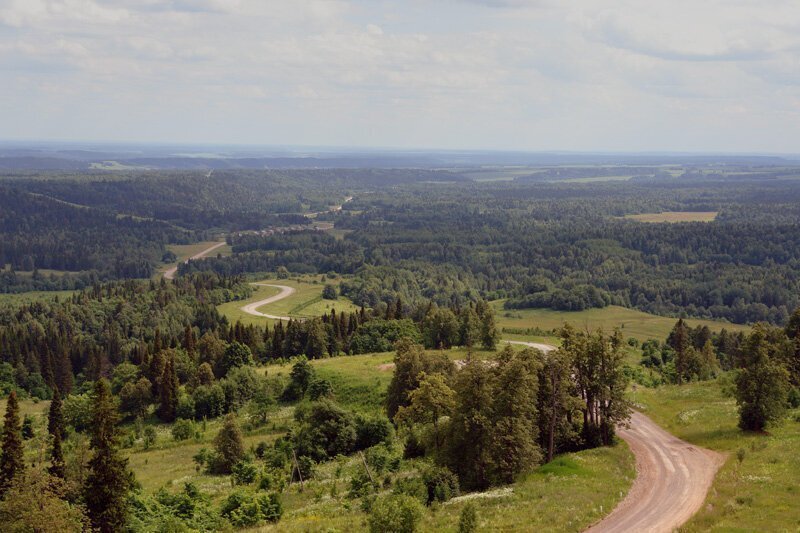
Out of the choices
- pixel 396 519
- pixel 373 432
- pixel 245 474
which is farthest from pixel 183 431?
pixel 396 519

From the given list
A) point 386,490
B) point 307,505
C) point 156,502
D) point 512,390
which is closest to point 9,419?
point 156,502

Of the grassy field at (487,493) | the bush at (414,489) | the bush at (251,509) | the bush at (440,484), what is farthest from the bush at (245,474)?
the bush at (440,484)

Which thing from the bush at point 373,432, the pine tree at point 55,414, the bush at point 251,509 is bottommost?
the pine tree at point 55,414

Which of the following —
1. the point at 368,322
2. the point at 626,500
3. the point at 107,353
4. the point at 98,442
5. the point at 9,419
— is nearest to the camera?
the point at 626,500

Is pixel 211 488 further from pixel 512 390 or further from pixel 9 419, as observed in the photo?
pixel 512 390

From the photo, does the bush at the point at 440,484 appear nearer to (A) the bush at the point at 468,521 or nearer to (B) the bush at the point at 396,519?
(A) the bush at the point at 468,521

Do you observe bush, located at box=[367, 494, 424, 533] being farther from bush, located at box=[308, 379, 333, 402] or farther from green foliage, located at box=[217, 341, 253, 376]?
green foliage, located at box=[217, 341, 253, 376]
